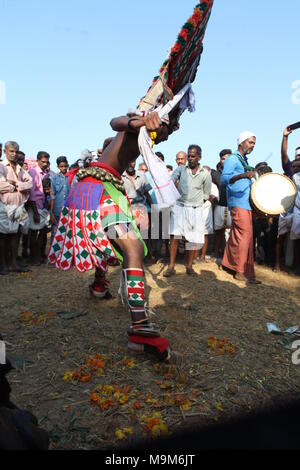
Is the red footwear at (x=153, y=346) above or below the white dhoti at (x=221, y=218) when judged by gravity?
below

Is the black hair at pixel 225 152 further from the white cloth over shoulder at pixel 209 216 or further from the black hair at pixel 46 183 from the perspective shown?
the black hair at pixel 46 183

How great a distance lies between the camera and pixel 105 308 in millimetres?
3762

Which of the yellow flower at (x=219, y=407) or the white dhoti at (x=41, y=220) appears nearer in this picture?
the yellow flower at (x=219, y=407)

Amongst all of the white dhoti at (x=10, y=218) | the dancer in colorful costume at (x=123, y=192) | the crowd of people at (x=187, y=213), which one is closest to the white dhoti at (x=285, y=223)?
the crowd of people at (x=187, y=213)

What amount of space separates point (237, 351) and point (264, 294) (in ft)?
6.62

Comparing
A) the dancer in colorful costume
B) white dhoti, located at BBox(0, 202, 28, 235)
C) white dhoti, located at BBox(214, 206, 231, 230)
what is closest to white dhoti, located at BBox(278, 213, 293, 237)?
white dhoti, located at BBox(214, 206, 231, 230)

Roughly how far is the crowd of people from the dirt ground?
1.33m

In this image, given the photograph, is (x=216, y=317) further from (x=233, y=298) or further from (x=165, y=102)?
(x=165, y=102)

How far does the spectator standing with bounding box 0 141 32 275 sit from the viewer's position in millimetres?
5566

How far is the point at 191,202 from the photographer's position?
601cm

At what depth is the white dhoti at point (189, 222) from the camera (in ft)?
19.5
